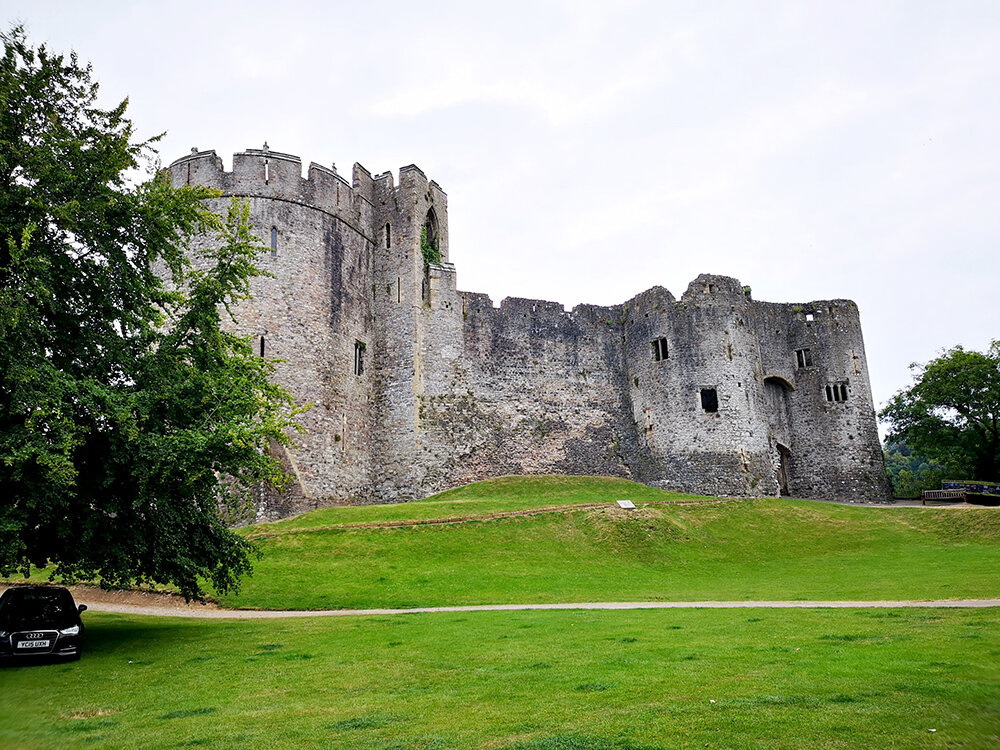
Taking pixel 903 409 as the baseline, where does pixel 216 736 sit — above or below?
below

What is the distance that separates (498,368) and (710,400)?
1201 centimetres

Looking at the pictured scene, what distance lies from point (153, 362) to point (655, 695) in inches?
486

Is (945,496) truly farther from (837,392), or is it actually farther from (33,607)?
(33,607)

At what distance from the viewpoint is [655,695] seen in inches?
324

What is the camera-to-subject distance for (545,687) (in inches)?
355

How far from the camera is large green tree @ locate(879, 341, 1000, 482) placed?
4112cm

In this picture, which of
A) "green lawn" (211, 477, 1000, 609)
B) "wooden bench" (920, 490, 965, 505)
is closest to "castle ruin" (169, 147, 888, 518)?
"wooden bench" (920, 490, 965, 505)

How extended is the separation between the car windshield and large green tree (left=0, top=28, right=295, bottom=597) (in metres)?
0.66

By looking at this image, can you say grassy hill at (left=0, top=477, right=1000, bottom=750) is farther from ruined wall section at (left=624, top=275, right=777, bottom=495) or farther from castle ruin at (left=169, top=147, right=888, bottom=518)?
ruined wall section at (left=624, top=275, right=777, bottom=495)

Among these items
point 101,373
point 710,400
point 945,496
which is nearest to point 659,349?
point 710,400

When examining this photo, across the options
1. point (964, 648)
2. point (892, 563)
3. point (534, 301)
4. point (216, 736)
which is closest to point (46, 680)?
point (216, 736)

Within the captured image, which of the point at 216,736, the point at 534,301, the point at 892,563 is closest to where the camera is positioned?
the point at 216,736

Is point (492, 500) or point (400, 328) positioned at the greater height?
point (400, 328)

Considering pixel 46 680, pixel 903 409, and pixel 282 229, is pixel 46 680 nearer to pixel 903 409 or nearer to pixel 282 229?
pixel 282 229
